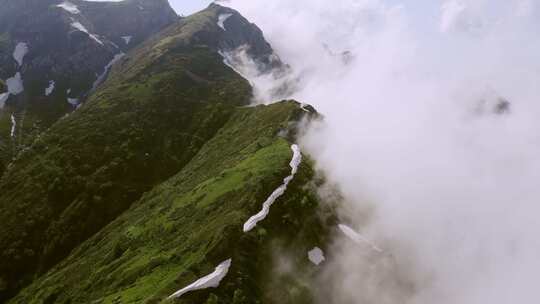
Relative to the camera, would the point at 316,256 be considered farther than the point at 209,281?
Yes

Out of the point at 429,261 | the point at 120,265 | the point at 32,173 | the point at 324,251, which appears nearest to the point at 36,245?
the point at 32,173

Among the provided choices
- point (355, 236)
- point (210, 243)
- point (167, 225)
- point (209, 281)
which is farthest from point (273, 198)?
point (167, 225)

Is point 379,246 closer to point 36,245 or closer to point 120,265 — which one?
point 120,265

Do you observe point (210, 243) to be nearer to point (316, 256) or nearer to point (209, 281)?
point (209, 281)

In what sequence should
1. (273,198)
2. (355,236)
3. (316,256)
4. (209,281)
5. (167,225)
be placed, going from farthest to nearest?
(167,225) → (355,236) → (273,198) → (316,256) → (209,281)

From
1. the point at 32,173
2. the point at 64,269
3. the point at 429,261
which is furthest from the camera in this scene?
the point at 32,173

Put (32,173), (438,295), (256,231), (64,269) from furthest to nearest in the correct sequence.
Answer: (32,173)
(64,269)
(438,295)
(256,231)

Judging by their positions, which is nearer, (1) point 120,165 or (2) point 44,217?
(2) point 44,217
